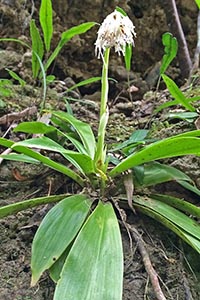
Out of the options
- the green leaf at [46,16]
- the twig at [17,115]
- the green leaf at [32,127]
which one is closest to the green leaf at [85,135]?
the green leaf at [32,127]

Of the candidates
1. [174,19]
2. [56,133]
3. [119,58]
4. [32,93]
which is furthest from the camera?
[119,58]

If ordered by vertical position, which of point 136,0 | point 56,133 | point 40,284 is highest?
point 136,0

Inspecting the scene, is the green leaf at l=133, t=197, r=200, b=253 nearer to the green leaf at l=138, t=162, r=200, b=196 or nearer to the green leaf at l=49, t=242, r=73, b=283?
the green leaf at l=138, t=162, r=200, b=196

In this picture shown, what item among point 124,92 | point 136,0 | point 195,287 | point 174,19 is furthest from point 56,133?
point 136,0

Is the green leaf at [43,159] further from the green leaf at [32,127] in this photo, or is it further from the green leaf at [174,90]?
the green leaf at [174,90]

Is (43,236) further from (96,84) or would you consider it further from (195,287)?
(96,84)

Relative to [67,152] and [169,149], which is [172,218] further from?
[67,152]

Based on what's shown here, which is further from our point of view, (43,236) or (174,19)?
(174,19)
